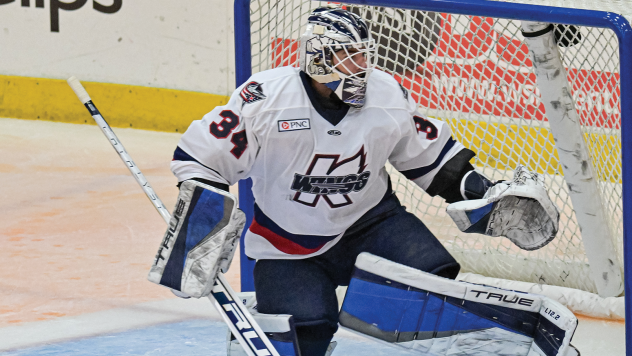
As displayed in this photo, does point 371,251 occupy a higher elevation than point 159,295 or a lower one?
higher

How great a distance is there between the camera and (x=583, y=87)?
8.58 ft

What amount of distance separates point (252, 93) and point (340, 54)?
22 cm

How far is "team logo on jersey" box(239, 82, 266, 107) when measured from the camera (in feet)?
6.21

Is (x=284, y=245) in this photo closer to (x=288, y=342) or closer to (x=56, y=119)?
(x=288, y=342)

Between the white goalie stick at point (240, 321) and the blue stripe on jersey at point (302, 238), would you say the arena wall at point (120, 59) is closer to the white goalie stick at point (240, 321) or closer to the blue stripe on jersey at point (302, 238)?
the blue stripe on jersey at point (302, 238)

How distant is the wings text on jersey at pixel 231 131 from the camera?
1.86m

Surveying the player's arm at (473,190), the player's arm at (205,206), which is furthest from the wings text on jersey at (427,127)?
the player's arm at (205,206)

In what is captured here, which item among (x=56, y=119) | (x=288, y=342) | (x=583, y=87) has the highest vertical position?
(x=583, y=87)

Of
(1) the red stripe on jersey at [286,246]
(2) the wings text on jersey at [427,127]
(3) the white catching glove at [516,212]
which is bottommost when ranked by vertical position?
(1) the red stripe on jersey at [286,246]

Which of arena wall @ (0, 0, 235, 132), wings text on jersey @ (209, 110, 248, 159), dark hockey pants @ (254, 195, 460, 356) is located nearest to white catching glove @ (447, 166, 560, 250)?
dark hockey pants @ (254, 195, 460, 356)

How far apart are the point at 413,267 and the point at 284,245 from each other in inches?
12.0

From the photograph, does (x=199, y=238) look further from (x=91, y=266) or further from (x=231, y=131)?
(x=91, y=266)

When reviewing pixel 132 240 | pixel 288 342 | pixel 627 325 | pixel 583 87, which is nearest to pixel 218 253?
pixel 288 342

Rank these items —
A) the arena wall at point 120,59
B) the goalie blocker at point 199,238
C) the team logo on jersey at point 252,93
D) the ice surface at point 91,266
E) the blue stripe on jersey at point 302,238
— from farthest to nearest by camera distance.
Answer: the arena wall at point 120,59, the ice surface at point 91,266, the blue stripe on jersey at point 302,238, the team logo on jersey at point 252,93, the goalie blocker at point 199,238
